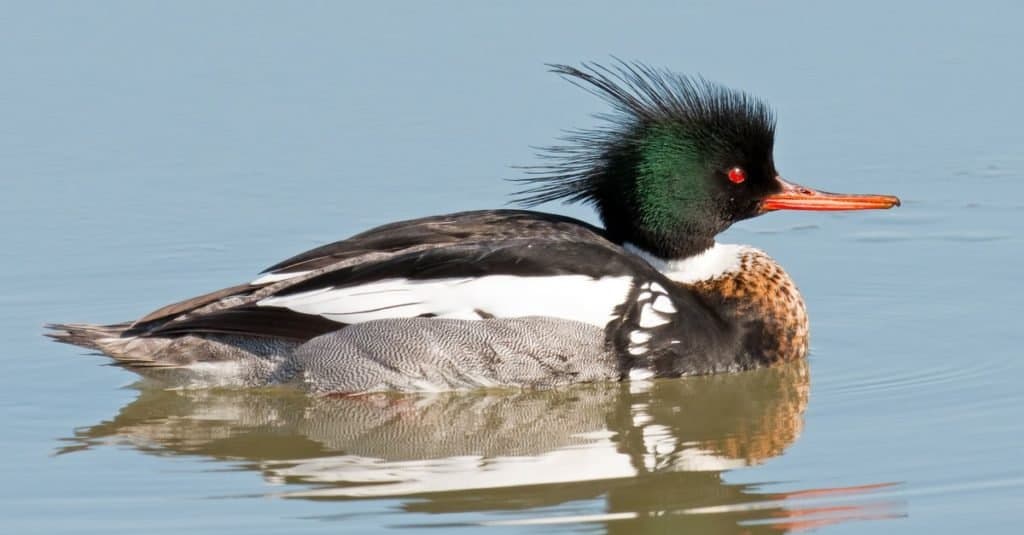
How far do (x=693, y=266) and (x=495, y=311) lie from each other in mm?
1337

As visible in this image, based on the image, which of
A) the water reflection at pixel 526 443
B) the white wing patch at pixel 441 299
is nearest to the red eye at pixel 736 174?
the water reflection at pixel 526 443

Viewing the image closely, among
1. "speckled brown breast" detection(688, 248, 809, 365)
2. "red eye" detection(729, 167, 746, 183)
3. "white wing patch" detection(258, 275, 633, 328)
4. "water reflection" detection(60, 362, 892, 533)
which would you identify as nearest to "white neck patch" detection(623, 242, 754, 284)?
"speckled brown breast" detection(688, 248, 809, 365)

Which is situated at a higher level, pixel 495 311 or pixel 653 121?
pixel 653 121

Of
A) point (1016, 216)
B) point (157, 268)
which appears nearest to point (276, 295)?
point (157, 268)

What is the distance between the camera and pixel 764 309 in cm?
975

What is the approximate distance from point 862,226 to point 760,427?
10.8 ft

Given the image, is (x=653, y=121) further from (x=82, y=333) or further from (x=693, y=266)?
(x=82, y=333)

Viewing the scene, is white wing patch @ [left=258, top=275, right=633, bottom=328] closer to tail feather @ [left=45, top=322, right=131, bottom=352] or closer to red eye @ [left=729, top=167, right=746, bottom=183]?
tail feather @ [left=45, top=322, right=131, bottom=352]

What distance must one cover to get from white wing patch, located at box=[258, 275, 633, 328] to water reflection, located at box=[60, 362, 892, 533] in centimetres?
42

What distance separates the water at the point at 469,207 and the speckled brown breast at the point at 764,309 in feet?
0.52

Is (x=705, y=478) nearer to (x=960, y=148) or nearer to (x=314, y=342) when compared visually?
(x=314, y=342)

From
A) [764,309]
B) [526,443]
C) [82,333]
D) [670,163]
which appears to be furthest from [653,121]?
[82,333]

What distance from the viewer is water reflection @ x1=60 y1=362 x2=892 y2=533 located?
7434 mm

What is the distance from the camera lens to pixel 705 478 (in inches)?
307
